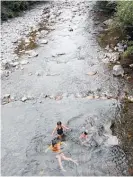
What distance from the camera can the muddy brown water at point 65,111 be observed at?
12.5 meters

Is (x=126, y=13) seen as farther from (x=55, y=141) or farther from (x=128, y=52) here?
(x=55, y=141)

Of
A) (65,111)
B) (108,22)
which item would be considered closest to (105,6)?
(108,22)

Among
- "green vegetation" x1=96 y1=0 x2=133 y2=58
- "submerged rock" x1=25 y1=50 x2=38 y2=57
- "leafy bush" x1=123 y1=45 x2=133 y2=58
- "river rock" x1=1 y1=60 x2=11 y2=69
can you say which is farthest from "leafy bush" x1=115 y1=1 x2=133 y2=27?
"river rock" x1=1 y1=60 x2=11 y2=69

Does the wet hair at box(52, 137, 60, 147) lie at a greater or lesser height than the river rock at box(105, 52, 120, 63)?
lesser

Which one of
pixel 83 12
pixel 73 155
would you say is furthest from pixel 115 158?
pixel 83 12

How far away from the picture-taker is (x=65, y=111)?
613 inches

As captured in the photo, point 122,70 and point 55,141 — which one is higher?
point 122,70

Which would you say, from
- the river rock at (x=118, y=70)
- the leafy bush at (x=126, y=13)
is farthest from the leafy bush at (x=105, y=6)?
the river rock at (x=118, y=70)

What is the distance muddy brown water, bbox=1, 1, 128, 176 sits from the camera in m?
12.5

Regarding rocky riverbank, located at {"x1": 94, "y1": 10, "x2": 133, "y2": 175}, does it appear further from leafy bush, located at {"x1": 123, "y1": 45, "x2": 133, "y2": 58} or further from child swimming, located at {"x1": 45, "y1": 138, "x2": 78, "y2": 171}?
child swimming, located at {"x1": 45, "y1": 138, "x2": 78, "y2": 171}

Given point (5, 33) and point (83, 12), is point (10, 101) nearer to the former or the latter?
point (5, 33)

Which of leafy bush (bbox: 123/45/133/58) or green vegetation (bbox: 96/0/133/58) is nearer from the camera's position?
green vegetation (bbox: 96/0/133/58)

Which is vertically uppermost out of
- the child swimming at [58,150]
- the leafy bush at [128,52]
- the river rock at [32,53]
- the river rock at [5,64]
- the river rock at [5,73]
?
the leafy bush at [128,52]

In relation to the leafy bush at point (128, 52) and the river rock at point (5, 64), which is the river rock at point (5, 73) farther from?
the leafy bush at point (128, 52)
